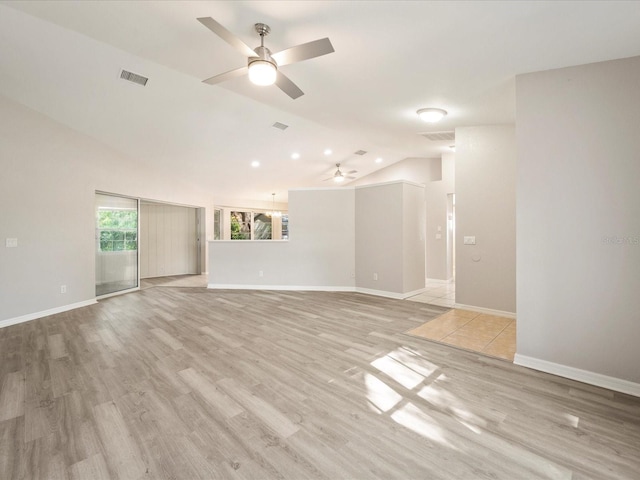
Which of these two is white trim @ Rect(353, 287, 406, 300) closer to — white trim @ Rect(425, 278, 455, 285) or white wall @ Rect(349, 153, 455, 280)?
white trim @ Rect(425, 278, 455, 285)

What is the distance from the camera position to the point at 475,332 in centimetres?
371

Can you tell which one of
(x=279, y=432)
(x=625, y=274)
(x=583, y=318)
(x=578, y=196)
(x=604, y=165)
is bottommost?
(x=279, y=432)

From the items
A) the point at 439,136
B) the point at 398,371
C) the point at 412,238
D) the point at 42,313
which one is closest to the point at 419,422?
the point at 398,371

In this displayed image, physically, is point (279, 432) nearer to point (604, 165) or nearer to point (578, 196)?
point (578, 196)

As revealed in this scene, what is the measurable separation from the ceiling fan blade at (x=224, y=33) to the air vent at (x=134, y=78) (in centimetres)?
247

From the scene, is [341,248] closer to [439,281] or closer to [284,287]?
[284,287]

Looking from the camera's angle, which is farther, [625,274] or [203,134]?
[203,134]

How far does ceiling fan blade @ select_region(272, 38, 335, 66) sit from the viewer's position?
7.48 feet

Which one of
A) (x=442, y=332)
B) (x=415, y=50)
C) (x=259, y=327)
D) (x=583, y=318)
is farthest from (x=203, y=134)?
(x=583, y=318)

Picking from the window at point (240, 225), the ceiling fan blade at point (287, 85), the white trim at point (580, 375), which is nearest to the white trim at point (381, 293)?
the white trim at point (580, 375)

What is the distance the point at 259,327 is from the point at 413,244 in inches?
140

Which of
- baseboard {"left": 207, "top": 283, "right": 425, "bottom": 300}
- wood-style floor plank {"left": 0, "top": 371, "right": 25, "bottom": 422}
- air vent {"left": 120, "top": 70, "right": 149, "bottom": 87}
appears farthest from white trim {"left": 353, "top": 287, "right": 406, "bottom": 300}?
air vent {"left": 120, "top": 70, "right": 149, "bottom": 87}

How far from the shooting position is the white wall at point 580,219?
238cm

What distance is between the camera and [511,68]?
2893 mm
